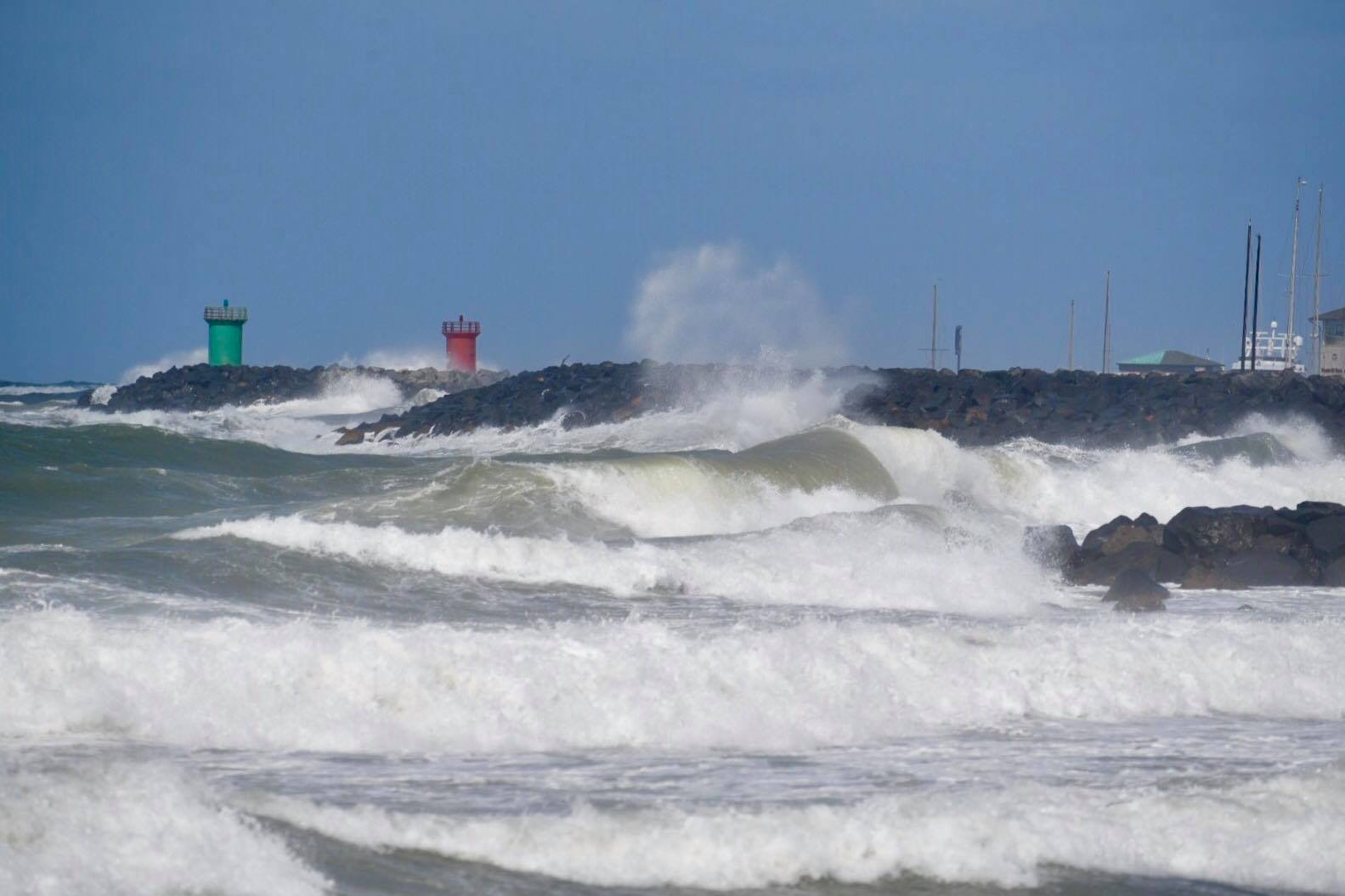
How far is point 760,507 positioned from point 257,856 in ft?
37.5

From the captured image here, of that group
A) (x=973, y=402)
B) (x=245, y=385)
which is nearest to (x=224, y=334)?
(x=245, y=385)

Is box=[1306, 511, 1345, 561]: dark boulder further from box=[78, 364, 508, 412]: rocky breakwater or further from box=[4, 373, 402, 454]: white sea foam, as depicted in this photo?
A: box=[78, 364, 508, 412]: rocky breakwater

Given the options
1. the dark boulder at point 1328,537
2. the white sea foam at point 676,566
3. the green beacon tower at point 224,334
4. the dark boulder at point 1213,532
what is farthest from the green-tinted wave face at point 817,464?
the green beacon tower at point 224,334

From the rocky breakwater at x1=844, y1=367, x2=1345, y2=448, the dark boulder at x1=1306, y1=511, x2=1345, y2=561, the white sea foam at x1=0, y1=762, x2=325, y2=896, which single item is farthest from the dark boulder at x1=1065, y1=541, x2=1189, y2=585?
the rocky breakwater at x1=844, y1=367, x2=1345, y2=448

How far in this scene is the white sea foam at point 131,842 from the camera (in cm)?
438

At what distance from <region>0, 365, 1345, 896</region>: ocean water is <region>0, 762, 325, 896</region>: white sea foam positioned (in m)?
0.01

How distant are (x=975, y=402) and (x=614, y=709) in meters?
22.9

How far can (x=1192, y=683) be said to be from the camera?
8062 mm

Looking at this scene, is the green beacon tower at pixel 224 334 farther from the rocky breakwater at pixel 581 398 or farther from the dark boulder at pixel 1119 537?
the dark boulder at pixel 1119 537

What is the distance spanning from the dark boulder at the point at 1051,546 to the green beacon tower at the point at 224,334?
44911 millimetres

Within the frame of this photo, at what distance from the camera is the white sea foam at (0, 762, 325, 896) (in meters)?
4.38

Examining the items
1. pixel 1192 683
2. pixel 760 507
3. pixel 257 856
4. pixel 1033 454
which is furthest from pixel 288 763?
pixel 1033 454

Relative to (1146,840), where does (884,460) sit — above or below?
above

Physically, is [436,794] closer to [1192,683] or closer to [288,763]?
[288,763]
